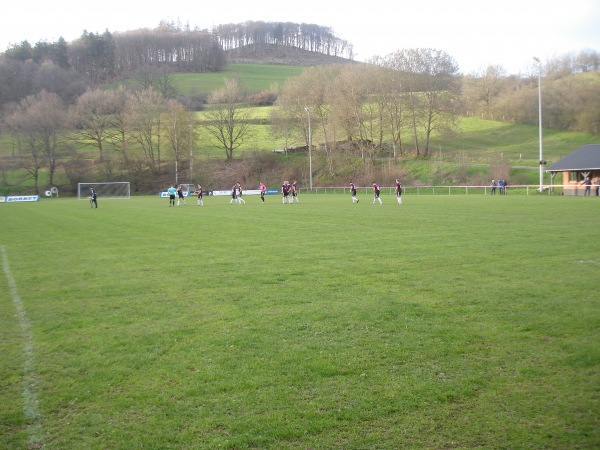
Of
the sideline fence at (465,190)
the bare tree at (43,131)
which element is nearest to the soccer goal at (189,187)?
the sideline fence at (465,190)

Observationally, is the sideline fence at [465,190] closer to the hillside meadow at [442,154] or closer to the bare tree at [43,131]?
the hillside meadow at [442,154]

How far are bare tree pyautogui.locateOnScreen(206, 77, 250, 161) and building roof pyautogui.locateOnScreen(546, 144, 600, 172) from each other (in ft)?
173

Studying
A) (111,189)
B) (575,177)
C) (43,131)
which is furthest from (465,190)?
(43,131)

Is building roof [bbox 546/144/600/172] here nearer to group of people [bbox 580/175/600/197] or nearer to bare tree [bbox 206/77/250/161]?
group of people [bbox 580/175/600/197]

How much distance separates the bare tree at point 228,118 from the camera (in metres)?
85.6

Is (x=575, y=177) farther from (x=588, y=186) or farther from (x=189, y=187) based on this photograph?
(x=189, y=187)

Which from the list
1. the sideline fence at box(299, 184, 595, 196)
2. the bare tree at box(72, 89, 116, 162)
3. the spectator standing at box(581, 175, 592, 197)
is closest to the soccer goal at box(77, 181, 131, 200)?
the bare tree at box(72, 89, 116, 162)

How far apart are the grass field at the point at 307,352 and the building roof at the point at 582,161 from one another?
36.5 meters

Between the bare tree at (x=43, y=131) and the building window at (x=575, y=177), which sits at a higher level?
the bare tree at (x=43, y=131)

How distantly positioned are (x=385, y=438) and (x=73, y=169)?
278 ft

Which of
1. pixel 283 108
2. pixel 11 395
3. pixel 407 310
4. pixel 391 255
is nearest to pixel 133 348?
pixel 11 395

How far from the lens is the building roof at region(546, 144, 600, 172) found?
4428 cm

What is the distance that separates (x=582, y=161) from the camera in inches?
1795

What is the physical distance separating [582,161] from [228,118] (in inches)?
2213
